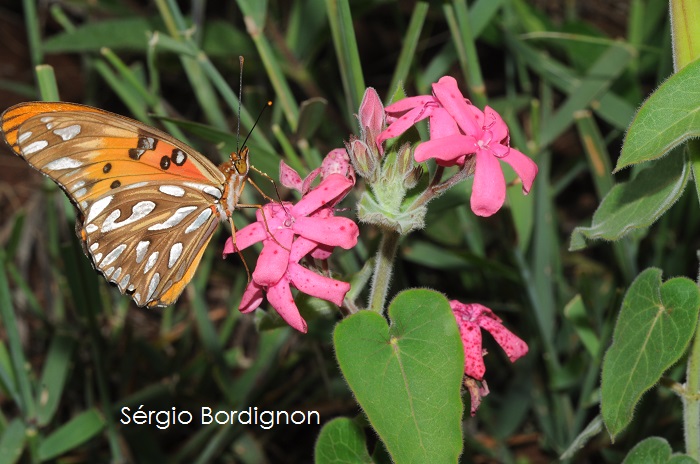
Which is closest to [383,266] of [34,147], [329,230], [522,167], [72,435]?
[329,230]

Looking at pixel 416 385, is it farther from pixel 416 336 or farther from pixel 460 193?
pixel 460 193

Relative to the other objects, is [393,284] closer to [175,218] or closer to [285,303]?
[175,218]

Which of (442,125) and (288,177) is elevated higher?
(442,125)

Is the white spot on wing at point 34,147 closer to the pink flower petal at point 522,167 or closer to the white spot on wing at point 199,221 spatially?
the white spot on wing at point 199,221

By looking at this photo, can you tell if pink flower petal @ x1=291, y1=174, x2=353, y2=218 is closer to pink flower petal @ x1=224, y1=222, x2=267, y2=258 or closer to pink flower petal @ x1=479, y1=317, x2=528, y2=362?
pink flower petal @ x1=224, y1=222, x2=267, y2=258

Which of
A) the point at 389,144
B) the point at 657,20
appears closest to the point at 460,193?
the point at 389,144

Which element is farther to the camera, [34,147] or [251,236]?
[34,147]

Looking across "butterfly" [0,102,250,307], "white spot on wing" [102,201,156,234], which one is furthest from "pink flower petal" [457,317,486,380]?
"white spot on wing" [102,201,156,234]
